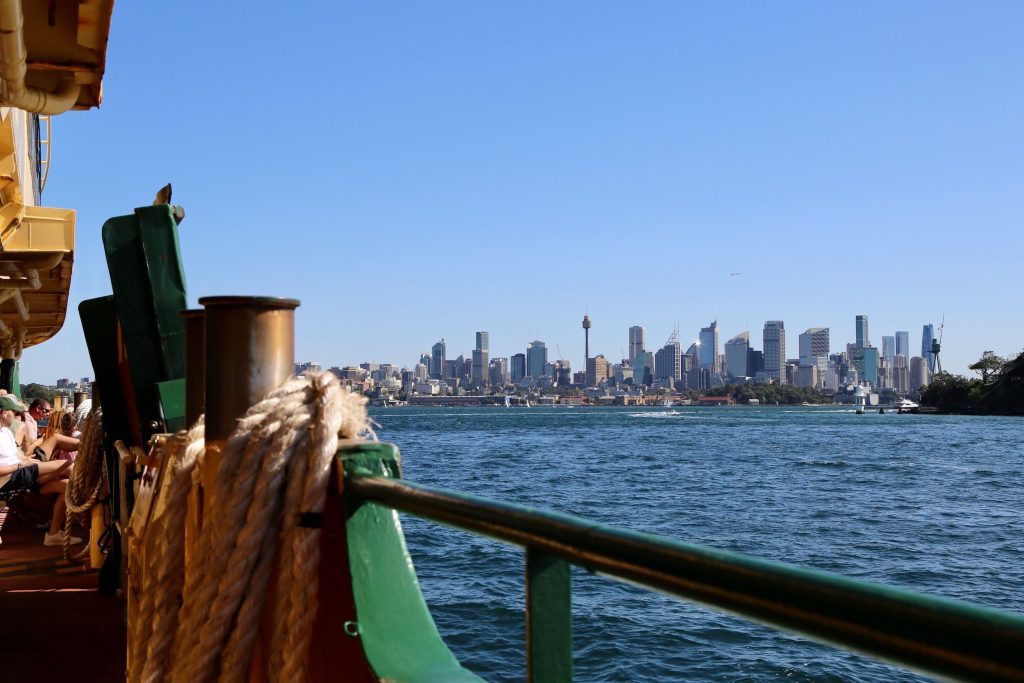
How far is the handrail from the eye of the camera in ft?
2.59

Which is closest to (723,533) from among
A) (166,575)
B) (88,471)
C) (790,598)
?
(88,471)

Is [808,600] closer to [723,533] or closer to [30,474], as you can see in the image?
[30,474]

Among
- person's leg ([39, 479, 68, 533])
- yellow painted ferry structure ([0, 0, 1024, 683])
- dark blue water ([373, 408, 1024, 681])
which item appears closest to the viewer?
yellow painted ferry structure ([0, 0, 1024, 683])

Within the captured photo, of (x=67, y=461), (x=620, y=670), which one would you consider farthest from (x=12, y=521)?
(x=620, y=670)

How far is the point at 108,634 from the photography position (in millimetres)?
4164

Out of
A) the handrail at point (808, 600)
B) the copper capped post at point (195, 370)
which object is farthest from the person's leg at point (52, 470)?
the handrail at point (808, 600)

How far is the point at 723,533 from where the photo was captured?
23.3 m

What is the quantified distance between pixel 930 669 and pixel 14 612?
4.87 meters

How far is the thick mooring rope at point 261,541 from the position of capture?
1878 mm

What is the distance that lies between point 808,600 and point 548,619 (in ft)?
2.01

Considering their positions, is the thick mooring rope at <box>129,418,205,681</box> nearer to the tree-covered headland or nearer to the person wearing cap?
the person wearing cap

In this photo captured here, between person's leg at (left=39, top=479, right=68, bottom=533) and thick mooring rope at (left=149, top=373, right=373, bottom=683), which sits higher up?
thick mooring rope at (left=149, top=373, right=373, bottom=683)

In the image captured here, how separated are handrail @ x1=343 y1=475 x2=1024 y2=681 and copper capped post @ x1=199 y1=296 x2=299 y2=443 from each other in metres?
0.89

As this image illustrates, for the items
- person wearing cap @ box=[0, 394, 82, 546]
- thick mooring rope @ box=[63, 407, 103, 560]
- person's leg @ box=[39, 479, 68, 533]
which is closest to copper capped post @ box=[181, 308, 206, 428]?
thick mooring rope @ box=[63, 407, 103, 560]
